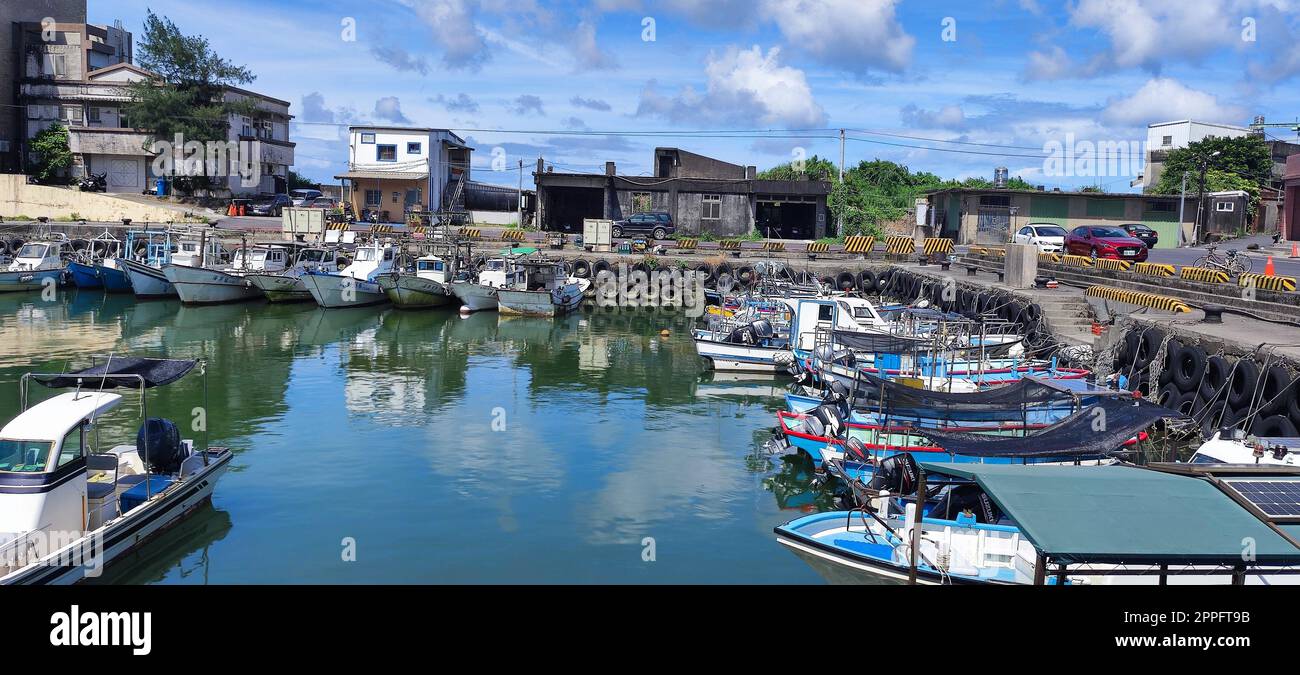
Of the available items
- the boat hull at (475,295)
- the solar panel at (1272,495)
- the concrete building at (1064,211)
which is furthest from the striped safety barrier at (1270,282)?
the concrete building at (1064,211)

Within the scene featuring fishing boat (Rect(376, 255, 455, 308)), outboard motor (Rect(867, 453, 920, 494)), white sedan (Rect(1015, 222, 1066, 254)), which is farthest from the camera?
white sedan (Rect(1015, 222, 1066, 254))

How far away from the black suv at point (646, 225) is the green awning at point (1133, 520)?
44588mm

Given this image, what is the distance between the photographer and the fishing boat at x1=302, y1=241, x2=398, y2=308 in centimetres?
3888

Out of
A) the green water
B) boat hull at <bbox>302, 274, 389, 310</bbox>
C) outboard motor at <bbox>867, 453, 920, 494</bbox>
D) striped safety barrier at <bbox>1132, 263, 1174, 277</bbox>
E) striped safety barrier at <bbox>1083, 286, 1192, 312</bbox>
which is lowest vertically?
the green water

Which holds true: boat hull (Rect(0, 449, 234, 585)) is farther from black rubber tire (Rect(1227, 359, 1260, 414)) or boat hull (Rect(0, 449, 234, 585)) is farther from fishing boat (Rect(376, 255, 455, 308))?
fishing boat (Rect(376, 255, 455, 308))

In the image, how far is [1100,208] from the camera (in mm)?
51219

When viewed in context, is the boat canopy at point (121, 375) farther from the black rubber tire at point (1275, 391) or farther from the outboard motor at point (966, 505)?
the black rubber tire at point (1275, 391)

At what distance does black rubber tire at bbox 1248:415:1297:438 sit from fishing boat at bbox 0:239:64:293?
43298mm

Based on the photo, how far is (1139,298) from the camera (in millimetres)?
25906

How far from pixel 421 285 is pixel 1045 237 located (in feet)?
82.7

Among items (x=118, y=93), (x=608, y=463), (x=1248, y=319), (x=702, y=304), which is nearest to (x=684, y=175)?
(x=702, y=304)

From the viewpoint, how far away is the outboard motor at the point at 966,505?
12188mm

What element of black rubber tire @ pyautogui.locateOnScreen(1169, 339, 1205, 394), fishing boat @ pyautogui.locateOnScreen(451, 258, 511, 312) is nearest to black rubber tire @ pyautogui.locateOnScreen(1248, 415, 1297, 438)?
black rubber tire @ pyautogui.locateOnScreen(1169, 339, 1205, 394)
